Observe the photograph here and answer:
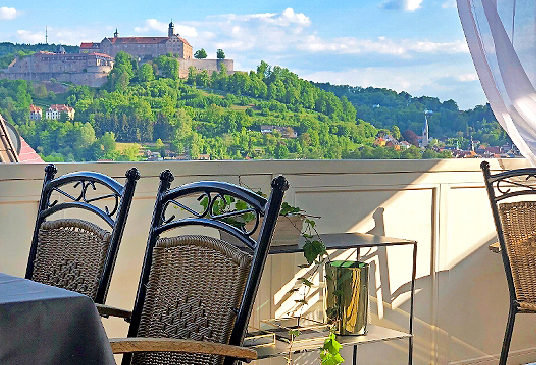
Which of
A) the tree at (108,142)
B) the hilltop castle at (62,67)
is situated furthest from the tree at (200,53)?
the tree at (108,142)

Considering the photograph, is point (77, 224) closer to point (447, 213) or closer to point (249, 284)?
point (249, 284)

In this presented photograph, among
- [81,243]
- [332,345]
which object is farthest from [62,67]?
[332,345]

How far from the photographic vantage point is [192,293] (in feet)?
5.50

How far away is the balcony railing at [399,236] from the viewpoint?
2.62 m

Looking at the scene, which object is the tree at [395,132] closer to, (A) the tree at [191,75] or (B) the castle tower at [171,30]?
(A) the tree at [191,75]

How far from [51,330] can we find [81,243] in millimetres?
819

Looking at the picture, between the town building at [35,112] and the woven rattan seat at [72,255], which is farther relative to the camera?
the town building at [35,112]

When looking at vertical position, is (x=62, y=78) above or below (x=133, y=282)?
above

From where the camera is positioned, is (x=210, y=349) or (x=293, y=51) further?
(x=293, y=51)

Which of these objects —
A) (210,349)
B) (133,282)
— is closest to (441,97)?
(133,282)

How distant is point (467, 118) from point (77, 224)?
85.8 inches

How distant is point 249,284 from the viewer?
154cm

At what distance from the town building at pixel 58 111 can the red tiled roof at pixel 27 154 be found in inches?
5.3

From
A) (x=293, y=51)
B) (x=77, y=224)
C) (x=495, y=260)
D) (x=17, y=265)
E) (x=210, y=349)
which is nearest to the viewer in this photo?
(x=210, y=349)
